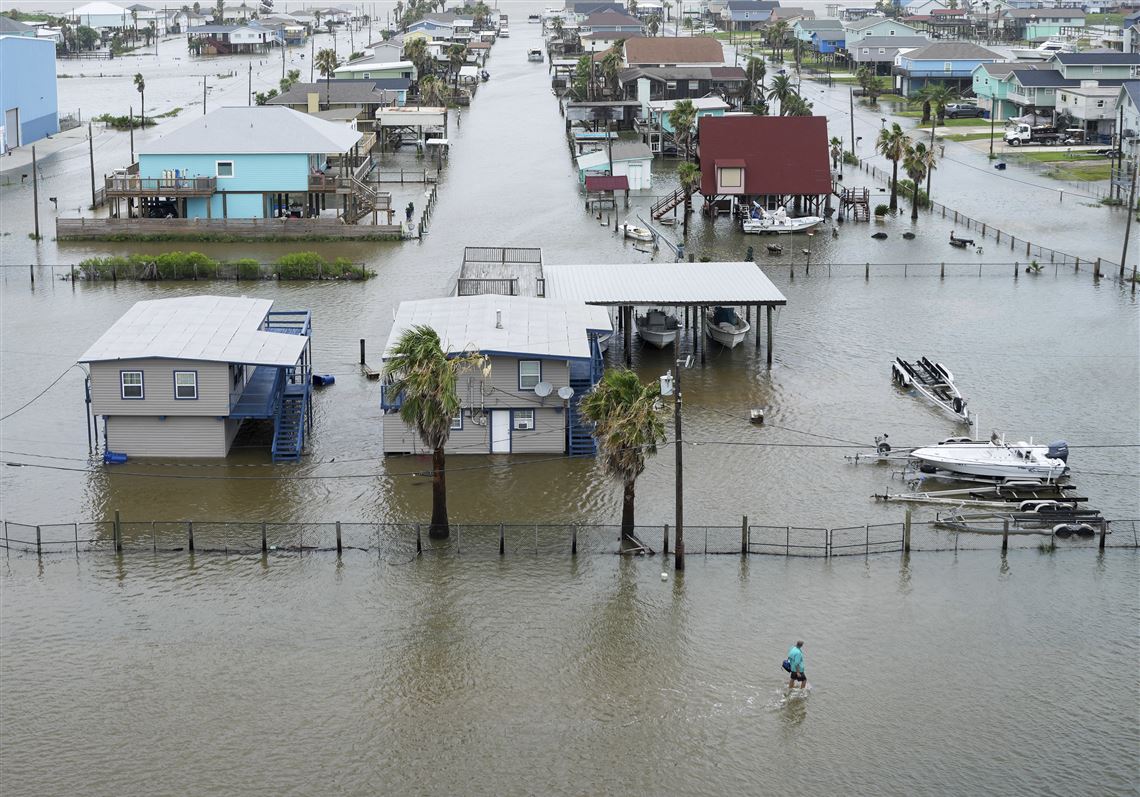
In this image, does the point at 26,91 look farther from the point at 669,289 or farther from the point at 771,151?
the point at 669,289

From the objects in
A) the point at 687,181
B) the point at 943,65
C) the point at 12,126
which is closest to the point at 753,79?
the point at 943,65

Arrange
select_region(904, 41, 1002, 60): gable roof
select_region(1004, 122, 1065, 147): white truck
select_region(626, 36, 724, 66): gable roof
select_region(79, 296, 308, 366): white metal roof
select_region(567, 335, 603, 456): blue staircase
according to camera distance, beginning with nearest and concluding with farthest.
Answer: select_region(79, 296, 308, 366): white metal roof → select_region(567, 335, 603, 456): blue staircase → select_region(1004, 122, 1065, 147): white truck → select_region(626, 36, 724, 66): gable roof → select_region(904, 41, 1002, 60): gable roof

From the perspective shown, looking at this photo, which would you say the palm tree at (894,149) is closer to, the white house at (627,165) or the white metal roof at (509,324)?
the white house at (627,165)

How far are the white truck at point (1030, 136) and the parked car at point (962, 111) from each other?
16191mm

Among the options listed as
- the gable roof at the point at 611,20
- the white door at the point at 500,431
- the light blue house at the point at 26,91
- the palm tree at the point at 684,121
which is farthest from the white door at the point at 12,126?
the gable roof at the point at 611,20

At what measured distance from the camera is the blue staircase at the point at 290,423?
4297 centimetres

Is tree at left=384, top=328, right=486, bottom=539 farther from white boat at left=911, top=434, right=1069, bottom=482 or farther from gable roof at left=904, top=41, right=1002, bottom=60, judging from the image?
gable roof at left=904, top=41, right=1002, bottom=60

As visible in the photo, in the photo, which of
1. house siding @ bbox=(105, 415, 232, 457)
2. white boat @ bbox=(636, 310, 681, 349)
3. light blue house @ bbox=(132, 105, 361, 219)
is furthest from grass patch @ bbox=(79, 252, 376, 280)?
house siding @ bbox=(105, 415, 232, 457)

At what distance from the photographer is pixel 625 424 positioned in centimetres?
3503

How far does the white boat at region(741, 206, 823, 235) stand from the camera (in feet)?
256

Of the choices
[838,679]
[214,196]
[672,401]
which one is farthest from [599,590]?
[214,196]

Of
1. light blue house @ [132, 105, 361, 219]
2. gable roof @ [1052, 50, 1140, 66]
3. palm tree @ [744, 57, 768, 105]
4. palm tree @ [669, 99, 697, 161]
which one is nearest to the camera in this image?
light blue house @ [132, 105, 361, 219]

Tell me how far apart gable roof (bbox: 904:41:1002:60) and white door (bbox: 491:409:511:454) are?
109588mm

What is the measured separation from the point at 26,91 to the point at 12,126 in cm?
430
